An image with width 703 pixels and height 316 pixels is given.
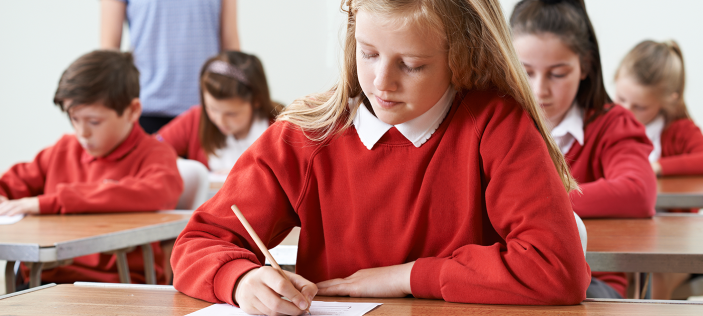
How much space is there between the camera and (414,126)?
40.6 inches

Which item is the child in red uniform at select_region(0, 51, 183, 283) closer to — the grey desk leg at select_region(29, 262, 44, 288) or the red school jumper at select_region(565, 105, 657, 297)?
the grey desk leg at select_region(29, 262, 44, 288)

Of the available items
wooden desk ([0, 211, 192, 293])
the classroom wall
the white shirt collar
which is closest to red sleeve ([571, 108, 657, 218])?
the white shirt collar

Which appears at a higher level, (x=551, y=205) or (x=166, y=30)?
(x=166, y=30)

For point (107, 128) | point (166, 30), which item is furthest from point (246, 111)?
point (107, 128)

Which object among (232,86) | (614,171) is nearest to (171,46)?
(232,86)

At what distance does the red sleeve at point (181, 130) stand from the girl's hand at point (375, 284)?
2305mm

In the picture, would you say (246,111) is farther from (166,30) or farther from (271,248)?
(271,248)

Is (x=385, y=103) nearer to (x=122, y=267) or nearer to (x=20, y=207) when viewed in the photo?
(x=122, y=267)

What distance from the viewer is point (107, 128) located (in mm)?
2123

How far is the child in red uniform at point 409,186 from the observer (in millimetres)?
876

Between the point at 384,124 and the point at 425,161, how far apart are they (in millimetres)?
87

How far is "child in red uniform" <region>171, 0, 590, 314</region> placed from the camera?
34.5 inches

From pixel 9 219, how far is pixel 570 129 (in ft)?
5.11

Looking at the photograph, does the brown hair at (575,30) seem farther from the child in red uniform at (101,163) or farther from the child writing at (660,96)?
the child writing at (660,96)
